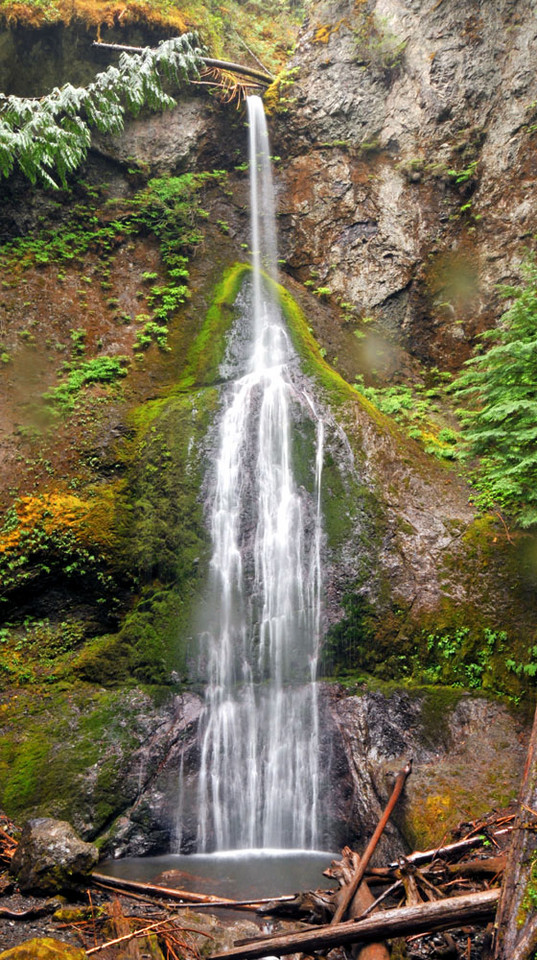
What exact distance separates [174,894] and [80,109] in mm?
15574

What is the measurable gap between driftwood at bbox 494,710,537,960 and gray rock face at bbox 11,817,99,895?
3626 millimetres

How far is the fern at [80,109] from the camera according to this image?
36.2 ft

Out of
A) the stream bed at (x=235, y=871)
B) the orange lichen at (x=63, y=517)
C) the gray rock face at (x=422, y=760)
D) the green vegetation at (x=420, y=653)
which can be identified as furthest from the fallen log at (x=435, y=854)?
the orange lichen at (x=63, y=517)

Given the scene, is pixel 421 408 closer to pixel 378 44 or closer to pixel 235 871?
pixel 235 871

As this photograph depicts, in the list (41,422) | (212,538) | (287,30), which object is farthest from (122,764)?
(287,30)

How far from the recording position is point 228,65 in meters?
15.1

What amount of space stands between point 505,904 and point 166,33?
18842 millimetres

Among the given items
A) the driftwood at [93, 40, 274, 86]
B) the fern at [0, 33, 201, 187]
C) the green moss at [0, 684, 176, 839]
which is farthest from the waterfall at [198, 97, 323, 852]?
the driftwood at [93, 40, 274, 86]

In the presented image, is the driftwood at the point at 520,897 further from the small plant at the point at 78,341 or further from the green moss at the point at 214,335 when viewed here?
the small plant at the point at 78,341

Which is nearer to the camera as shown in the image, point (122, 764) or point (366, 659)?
point (122, 764)

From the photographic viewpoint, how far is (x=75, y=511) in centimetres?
866

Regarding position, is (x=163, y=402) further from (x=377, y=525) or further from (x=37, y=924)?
(x=37, y=924)

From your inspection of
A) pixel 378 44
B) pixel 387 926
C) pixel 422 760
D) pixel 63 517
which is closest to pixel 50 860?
pixel 387 926

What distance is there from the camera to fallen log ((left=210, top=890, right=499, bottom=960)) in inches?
123
